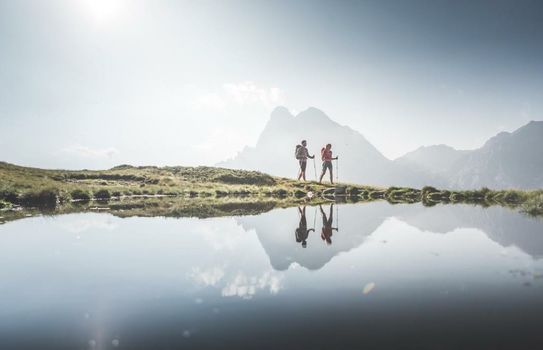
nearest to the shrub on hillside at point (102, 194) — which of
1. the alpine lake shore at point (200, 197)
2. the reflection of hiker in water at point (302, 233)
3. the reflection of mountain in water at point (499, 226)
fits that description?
the alpine lake shore at point (200, 197)

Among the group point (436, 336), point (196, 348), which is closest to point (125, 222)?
point (196, 348)

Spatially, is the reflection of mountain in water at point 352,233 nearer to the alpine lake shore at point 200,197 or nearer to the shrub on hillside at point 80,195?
the alpine lake shore at point 200,197

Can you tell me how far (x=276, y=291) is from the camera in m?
5.29

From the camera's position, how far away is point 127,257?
7992 millimetres

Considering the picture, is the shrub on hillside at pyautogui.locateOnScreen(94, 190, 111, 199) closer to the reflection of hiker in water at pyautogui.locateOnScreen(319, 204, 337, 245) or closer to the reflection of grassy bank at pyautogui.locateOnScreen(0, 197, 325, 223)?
the reflection of grassy bank at pyautogui.locateOnScreen(0, 197, 325, 223)

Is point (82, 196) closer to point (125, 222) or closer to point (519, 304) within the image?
point (125, 222)

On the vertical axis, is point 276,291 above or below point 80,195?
below

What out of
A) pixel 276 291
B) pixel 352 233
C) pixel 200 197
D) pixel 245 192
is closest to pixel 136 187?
pixel 200 197

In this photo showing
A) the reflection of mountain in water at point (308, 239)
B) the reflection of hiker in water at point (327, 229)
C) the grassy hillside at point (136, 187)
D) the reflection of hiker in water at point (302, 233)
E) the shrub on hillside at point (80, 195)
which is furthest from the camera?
the shrub on hillside at point (80, 195)

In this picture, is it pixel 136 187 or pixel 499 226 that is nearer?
pixel 499 226

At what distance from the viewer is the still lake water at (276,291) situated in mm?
3762

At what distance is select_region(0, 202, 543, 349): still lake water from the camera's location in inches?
148

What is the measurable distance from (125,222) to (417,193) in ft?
90.1

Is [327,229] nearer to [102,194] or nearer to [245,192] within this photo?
[245,192]
